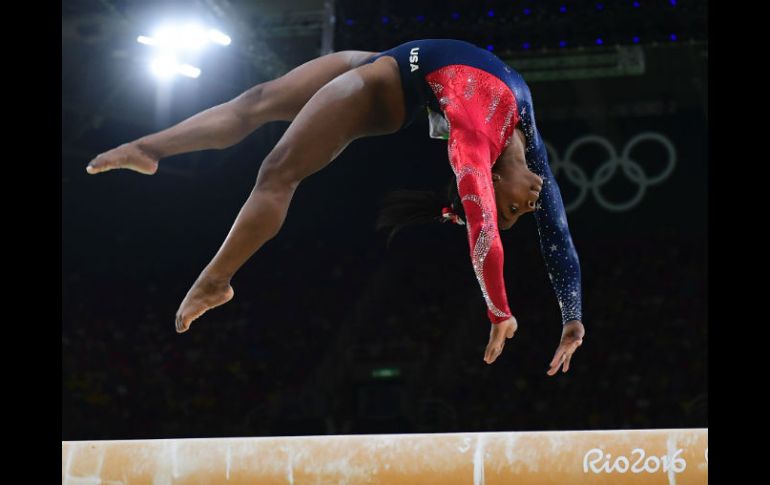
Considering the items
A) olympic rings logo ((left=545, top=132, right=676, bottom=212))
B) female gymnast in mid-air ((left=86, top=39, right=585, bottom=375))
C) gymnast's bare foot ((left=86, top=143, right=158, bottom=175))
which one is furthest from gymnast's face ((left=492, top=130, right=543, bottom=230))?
olympic rings logo ((left=545, top=132, right=676, bottom=212))

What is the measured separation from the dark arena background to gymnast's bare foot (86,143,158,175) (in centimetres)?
393

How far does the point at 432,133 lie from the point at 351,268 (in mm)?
5767

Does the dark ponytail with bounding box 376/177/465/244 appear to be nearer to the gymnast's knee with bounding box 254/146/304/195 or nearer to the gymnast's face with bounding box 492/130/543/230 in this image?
the gymnast's face with bounding box 492/130/543/230

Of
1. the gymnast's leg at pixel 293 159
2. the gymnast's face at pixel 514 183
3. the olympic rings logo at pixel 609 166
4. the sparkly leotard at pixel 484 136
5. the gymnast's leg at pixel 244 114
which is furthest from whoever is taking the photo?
the olympic rings logo at pixel 609 166

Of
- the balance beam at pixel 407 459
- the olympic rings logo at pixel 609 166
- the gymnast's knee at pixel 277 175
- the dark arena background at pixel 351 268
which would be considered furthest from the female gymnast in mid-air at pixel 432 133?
the olympic rings logo at pixel 609 166

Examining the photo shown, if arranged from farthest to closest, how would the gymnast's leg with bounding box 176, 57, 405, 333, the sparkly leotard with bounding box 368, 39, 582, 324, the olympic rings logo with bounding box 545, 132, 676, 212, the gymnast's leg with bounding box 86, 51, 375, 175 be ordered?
1. the olympic rings logo with bounding box 545, 132, 676, 212
2. the gymnast's leg with bounding box 86, 51, 375, 175
3. the gymnast's leg with bounding box 176, 57, 405, 333
4. the sparkly leotard with bounding box 368, 39, 582, 324

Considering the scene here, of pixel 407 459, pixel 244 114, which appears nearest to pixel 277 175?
pixel 244 114

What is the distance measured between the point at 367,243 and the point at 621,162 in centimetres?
260

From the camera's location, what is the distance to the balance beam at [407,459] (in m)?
2.92

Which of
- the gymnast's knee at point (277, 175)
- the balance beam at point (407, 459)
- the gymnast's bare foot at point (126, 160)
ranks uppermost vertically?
the gymnast's bare foot at point (126, 160)

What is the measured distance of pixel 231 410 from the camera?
27.8ft

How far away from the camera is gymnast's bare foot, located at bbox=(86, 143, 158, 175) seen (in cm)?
328

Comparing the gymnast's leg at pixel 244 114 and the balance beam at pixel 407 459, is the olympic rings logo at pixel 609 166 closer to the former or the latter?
the gymnast's leg at pixel 244 114

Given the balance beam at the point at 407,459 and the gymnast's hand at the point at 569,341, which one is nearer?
the balance beam at the point at 407,459
